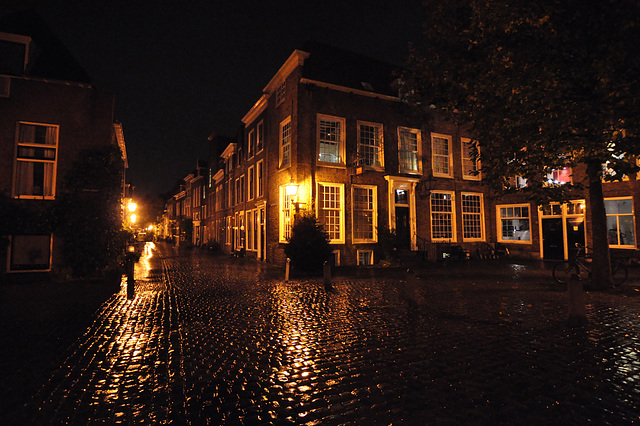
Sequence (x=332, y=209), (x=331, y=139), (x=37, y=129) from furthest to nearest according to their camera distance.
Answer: (x=331, y=139), (x=332, y=209), (x=37, y=129)

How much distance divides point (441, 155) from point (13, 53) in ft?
68.4

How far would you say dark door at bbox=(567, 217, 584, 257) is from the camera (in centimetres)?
1788

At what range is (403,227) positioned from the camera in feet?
62.7

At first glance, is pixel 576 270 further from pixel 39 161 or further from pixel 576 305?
pixel 39 161

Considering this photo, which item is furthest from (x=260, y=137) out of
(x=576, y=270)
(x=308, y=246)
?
(x=576, y=270)

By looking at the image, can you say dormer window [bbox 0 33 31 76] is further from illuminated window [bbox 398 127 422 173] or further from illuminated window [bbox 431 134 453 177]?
illuminated window [bbox 431 134 453 177]

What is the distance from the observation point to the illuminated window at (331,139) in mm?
17484

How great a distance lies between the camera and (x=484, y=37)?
8625 millimetres

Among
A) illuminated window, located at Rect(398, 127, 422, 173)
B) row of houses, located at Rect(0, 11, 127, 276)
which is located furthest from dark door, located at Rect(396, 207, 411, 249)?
row of houses, located at Rect(0, 11, 127, 276)

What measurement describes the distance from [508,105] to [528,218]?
14.6 m

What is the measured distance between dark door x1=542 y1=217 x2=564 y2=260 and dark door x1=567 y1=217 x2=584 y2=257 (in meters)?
0.40

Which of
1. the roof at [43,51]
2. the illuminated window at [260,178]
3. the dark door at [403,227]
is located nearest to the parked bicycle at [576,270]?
the dark door at [403,227]

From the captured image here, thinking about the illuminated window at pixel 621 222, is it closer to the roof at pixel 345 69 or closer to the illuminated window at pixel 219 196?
the roof at pixel 345 69

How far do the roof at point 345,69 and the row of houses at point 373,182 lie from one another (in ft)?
0.29
